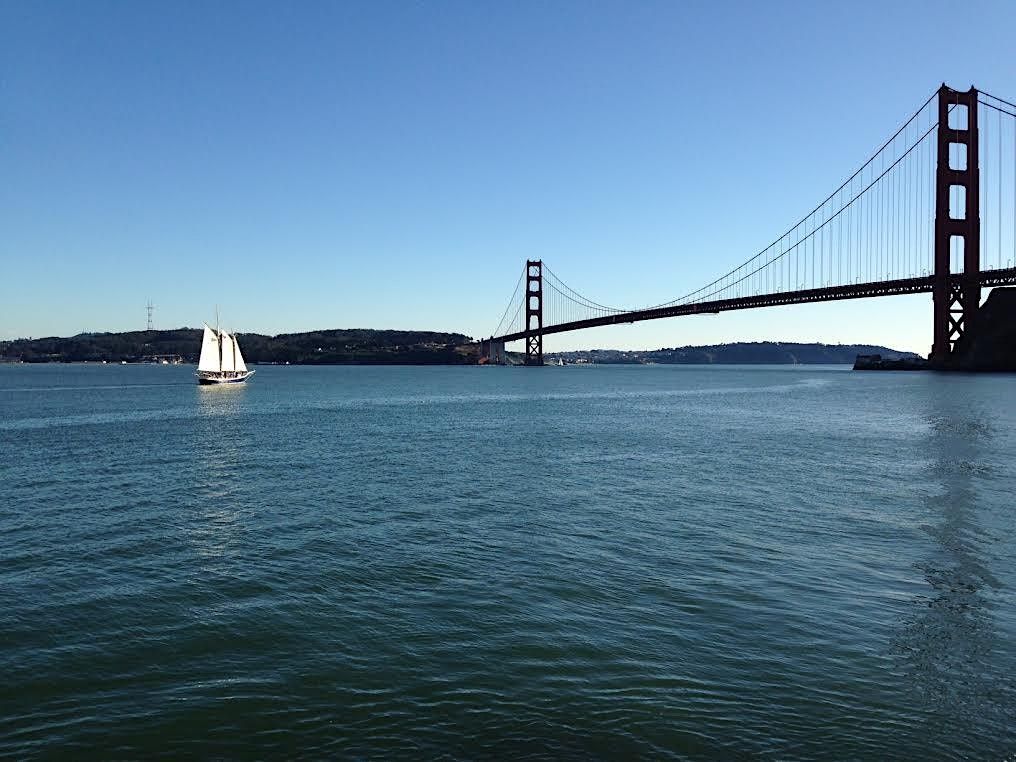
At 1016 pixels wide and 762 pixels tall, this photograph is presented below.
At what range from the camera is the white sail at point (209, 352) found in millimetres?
91250

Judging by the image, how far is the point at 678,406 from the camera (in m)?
58.6

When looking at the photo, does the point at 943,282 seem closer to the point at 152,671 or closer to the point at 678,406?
the point at 678,406

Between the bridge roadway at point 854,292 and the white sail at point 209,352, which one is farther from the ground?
the bridge roadway at point 854,292

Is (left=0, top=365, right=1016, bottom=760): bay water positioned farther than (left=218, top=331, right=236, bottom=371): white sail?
No

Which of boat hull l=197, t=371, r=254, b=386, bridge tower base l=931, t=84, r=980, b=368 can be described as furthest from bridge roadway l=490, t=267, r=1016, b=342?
boat hull l=197, t=371, r=254, b=386

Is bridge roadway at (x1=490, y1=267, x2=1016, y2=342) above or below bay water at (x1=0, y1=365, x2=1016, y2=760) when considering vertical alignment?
above

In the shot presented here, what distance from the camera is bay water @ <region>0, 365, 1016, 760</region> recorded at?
7.22 meters

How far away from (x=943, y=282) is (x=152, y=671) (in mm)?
103724

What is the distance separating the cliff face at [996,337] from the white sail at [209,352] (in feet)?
320

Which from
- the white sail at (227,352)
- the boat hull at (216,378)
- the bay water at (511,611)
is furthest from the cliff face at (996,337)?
the white sail at (227,352)

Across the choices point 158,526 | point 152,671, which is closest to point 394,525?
point 158,526

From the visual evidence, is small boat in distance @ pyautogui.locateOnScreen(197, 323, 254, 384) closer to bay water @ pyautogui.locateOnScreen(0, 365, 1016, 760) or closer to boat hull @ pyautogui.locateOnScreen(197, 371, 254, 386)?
boat hull @ pyautogui.locateOnScreen(197, 371, 254, 386)

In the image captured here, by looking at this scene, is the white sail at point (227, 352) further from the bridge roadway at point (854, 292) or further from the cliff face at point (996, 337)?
the cliff face at point (996, 337)

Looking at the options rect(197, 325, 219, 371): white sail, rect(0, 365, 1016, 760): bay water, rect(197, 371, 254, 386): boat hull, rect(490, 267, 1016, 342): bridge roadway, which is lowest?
rect(0, 365, 1016, 760): bay water
